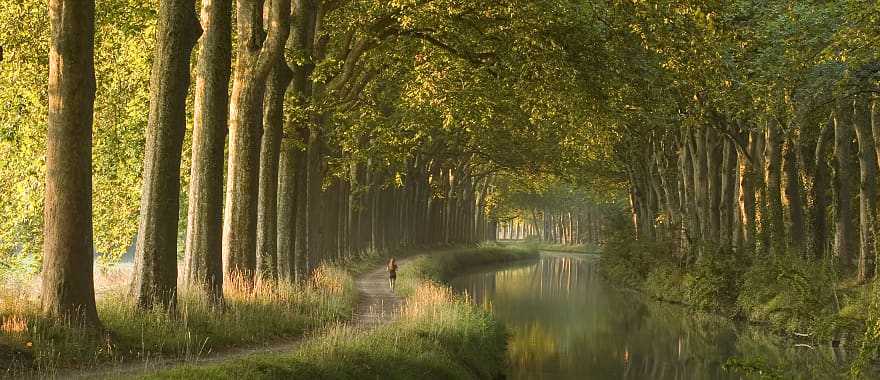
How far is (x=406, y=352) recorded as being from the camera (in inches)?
667

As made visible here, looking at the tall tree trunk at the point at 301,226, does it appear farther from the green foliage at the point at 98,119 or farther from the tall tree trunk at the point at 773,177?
the tall tree trunk at the point at 773,177

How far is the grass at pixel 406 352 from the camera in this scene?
12.9 m

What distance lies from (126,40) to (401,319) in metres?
11.3

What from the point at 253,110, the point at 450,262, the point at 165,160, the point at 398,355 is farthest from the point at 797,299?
the point at 450,262

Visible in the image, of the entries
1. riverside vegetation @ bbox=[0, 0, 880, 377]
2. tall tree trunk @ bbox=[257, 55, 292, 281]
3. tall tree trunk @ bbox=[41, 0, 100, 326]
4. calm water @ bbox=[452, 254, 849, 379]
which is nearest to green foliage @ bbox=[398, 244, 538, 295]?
calm water @ bbox=[452, 254, 849, 379]

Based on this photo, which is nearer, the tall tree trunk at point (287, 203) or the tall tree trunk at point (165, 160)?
the tall tree trunk at point (165, 160)

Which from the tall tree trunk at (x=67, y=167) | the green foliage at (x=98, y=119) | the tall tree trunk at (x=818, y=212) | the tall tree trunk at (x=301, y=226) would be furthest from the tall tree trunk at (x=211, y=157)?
the tall tree trunk at (x=818, y=212)

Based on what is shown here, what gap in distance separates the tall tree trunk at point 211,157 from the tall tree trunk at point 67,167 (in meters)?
4.51

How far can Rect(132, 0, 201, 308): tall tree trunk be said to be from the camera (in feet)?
53.7

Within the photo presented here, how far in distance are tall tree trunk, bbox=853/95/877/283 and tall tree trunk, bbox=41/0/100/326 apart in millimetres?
21261

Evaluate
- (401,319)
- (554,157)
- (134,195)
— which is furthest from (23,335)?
(554,157)

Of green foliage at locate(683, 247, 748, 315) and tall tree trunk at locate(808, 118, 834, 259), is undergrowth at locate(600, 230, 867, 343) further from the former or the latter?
tall tree trunk at locate(808, 118, 834, 259)

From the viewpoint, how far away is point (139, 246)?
57.8 ft

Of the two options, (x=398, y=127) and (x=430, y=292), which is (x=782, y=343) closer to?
(x=430, y=292)
